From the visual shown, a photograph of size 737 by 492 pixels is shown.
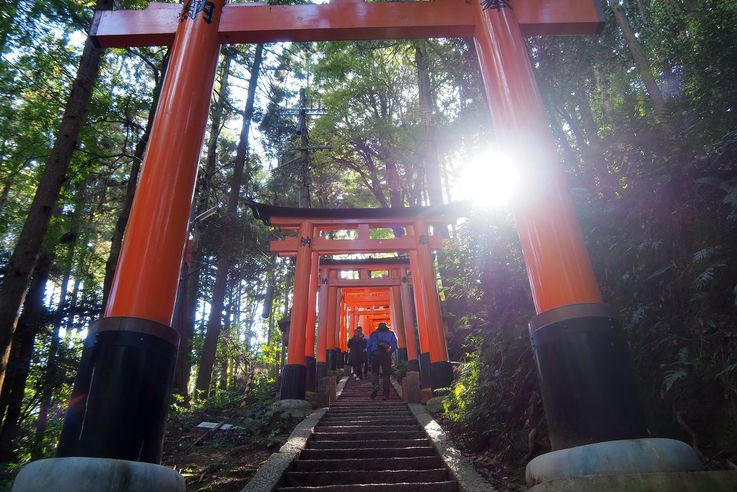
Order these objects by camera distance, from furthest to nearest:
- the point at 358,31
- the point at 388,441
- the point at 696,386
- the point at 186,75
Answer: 1. the point at 388,441
2. the point at 358,31
3. the point at 186,75
4. the point at 696,386

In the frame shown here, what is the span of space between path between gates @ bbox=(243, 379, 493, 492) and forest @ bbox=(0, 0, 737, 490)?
0.40m

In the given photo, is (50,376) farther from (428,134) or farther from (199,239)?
(428,134)

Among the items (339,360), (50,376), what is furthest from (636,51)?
(50,376)

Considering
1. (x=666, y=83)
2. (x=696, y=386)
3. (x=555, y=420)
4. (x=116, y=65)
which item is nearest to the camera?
(x=555, y=420)

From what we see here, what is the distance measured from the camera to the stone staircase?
14.6ft

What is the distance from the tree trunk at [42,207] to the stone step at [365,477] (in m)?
4.29

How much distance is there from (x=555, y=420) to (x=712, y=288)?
181 centimetres

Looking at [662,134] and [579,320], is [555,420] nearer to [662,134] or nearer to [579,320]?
[579,320]

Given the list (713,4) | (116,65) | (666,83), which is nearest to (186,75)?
(713,4)

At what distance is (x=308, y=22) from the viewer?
14.6 ft

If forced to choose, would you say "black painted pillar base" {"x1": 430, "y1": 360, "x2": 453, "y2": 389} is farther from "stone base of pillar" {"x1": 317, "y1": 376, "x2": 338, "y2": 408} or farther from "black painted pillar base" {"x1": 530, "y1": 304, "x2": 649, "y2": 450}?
"black painted pillar base" {"x1": 530, "y1": 304, "x2": 649, "y2": 450}

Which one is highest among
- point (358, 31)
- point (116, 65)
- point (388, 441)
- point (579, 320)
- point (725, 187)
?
point (116, 65)

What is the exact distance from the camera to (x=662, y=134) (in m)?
Result: 4.61

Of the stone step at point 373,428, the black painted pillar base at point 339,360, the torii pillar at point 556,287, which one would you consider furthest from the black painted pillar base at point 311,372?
the torii pillar at point 556,287
